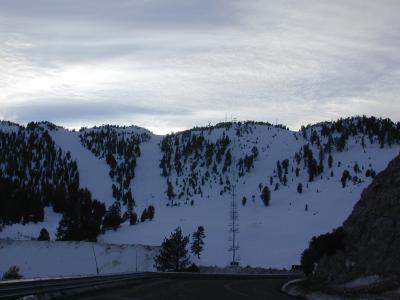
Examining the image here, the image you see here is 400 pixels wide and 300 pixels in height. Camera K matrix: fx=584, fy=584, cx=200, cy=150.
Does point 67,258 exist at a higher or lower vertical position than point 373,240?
lower

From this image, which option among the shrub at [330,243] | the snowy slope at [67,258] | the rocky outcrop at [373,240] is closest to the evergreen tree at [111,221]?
the snowy slope at [67,258]

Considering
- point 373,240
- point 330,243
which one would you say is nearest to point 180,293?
point 373,240

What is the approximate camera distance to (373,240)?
30.5 meters

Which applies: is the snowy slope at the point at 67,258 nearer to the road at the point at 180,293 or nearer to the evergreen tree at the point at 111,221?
the evergreen tree at the point at 111,221

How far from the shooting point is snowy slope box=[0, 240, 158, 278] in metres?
102

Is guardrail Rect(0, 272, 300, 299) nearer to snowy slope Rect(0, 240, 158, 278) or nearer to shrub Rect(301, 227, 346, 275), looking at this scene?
shrub Rect(301, 227, 346, 275)

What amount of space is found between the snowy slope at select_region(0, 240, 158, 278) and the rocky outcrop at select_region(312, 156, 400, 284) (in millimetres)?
69892

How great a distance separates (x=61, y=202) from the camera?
19300 cm

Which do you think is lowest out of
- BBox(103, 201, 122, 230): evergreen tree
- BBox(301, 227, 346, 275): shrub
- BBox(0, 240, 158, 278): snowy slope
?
BBox(0, 240, 158, 278): snowy slope

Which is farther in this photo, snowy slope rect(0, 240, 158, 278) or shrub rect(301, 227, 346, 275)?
snowy slope rect(0, 240, 158, 278)

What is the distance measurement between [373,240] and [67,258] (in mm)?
81908

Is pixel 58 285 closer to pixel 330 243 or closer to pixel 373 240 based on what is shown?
pixel 373 240

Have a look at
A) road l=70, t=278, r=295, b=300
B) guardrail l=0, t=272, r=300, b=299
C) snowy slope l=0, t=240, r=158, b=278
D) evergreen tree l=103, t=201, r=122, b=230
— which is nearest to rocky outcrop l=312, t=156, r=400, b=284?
road l=70, t=278, r=295, b=300

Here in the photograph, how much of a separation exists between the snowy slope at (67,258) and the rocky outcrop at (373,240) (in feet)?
229
